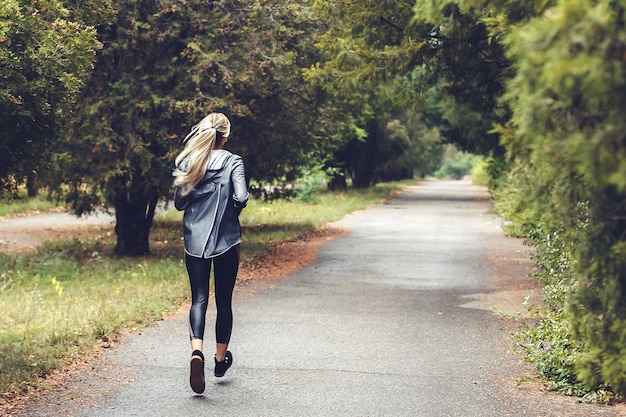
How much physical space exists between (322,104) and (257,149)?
167 cm

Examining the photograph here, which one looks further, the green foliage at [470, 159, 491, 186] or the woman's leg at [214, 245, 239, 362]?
the green foliage at [470, 159, 491, 186]

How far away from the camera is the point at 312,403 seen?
6375 millimetres

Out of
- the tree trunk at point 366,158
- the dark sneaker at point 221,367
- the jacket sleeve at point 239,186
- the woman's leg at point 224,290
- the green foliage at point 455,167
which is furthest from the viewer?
the green foliage at point 455,167

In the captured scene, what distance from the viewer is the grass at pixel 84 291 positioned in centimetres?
765

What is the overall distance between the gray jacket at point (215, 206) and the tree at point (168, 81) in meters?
7.38

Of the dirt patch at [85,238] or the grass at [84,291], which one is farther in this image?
the grass at [84,291]

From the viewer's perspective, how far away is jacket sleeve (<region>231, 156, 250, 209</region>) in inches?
264

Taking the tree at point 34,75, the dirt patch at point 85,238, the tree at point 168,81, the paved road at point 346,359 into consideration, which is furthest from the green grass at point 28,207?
the tree at point 34,75

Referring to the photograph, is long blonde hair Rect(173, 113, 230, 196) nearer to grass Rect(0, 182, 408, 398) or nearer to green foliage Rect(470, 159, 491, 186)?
grass Rect(0, 182, 408, 398)

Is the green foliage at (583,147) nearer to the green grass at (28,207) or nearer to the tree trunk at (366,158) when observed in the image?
the green grass at (28,207)

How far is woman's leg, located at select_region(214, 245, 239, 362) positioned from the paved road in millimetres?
315

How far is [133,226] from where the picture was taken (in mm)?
17625

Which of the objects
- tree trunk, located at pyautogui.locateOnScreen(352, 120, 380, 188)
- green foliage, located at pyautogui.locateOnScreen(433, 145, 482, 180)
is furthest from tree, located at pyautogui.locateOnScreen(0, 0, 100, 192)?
green foliage, located at pyautogui.locateOnScreen(433, 145, 482, 180)

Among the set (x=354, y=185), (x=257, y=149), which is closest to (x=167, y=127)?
(x=257, y=149)
